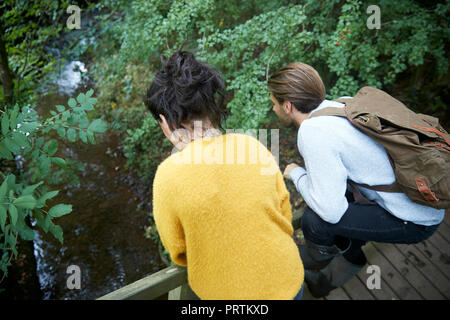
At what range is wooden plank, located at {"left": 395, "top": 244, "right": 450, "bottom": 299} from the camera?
2107 mm

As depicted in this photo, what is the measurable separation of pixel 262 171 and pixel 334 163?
43 centimetres

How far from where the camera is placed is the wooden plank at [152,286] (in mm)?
1354

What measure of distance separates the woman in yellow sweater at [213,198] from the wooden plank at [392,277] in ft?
4.77

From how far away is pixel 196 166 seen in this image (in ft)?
3.22

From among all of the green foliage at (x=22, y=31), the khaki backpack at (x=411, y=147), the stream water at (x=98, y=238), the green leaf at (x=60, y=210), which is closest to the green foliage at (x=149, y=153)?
the stream water at (x=98, y=238)

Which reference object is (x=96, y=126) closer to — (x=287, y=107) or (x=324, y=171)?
(x=287, y=107)

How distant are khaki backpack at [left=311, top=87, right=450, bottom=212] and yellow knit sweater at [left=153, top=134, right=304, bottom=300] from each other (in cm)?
55

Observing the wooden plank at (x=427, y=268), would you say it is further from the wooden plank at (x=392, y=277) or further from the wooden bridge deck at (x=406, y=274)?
the wooden plank at (x=392, y=277)

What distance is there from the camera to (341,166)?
1322 millimetres

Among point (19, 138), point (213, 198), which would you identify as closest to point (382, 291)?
point (213, 198)

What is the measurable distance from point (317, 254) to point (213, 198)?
1.10m
